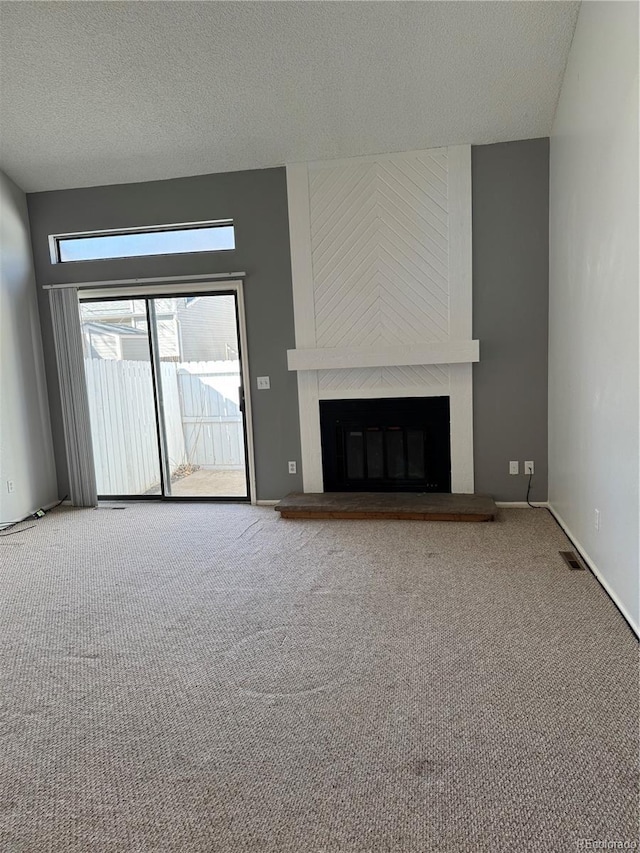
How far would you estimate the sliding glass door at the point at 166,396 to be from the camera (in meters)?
5.04

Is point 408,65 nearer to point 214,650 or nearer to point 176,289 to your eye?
point 176,289

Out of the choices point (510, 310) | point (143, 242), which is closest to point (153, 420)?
point (143, 242)

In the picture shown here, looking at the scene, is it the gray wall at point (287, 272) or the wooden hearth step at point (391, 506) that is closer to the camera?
the wooden hearth step at point (391, 506)

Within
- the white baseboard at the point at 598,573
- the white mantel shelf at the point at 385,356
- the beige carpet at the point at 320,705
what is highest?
the white mantel shelf at the point at 385,356

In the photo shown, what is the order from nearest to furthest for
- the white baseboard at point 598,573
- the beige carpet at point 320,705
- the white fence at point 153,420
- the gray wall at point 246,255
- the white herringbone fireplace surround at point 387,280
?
the beige carpet at point 320,705
the white baseboard at point 598,573
the white herringbone fireplace surround at point 387,280
the gray wall at point 246,255
the white fence at point 153,420

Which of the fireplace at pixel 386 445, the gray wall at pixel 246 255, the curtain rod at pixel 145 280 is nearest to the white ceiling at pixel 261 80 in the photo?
the gray wall at pixel 246 255

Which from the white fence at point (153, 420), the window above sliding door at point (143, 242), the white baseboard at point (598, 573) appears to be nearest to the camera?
the white baseboard at point (598, 573)

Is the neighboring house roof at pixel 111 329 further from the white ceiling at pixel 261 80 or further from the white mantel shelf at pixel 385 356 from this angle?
the white mantel shelf at pixel 385 356

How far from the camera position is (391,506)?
14.0ft

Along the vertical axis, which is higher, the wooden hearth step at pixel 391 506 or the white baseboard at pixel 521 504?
the wooden hearth step at pixel 391 506

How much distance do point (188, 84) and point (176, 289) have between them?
5.43 ft

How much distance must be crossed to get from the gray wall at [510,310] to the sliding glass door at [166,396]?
2188mm

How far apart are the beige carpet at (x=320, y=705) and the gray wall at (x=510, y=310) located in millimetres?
1050

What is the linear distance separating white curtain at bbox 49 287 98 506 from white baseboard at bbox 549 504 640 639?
415 centimetres
